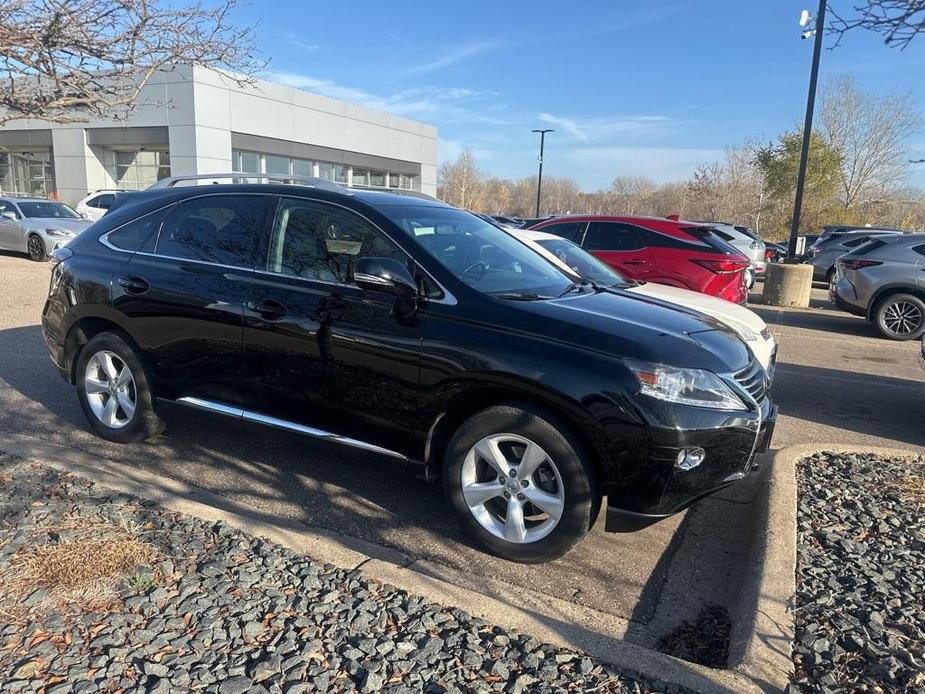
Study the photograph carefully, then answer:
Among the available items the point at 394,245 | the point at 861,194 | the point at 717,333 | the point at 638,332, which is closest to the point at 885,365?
the point at 717,333

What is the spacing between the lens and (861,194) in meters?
41.2

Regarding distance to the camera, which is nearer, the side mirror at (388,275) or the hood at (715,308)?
the side mirror at (388,275)

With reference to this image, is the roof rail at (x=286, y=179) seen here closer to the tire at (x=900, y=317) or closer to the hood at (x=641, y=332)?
the hood at (x=641, y=332)

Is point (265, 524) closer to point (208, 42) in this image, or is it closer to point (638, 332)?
point (638, 332)

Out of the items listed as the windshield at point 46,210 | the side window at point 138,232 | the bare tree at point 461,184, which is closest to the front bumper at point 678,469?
the side window at point 138,232

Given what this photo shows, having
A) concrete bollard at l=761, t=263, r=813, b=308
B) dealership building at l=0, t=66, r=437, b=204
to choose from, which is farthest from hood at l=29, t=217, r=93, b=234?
concrete bollard at l=761, t=263, r=813, b=308

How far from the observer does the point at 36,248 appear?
1670cm

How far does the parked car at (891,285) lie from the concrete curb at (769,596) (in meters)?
8.16

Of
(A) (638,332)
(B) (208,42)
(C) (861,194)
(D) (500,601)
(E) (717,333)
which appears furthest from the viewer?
(C) (861,194)

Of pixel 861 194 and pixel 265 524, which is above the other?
pixel 861 194

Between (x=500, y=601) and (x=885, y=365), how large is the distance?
7959mm

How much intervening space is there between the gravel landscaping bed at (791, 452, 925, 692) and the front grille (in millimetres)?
730

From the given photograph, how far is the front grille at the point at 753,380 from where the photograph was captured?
3584mm

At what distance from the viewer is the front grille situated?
3.58m
